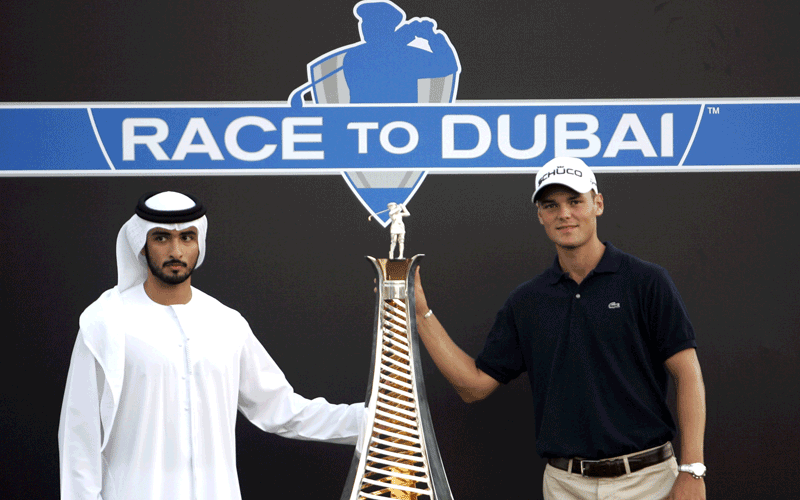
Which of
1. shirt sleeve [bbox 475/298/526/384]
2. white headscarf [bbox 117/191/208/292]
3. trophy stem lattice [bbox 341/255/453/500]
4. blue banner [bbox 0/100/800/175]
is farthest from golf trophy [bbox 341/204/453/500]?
blue banner [bbox 0/100/800/175]

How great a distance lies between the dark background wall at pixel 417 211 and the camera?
289 centimetres

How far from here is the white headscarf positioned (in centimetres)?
220

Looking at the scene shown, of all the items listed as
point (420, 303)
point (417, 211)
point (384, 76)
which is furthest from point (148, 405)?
point (384, 76)

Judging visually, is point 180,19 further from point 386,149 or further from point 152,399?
point 152,399

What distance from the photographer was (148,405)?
85.4 inches

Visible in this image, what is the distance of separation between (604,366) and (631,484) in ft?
1.14

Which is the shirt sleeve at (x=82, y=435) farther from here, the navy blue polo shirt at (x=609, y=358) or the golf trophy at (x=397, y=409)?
the navy blue polo shirt at (x=609, y=358)

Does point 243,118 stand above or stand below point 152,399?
above

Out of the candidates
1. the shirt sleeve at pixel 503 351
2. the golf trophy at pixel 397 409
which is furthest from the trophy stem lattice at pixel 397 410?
the shirt sleeve at pixel 503 351

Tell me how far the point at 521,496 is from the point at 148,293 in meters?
1.55

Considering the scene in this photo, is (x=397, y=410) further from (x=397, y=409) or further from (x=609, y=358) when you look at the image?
(x=609, y=358)

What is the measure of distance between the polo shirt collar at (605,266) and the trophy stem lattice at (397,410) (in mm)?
448

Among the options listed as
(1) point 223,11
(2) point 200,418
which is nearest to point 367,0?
(1) point 223,11

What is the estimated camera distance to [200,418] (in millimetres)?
2234
